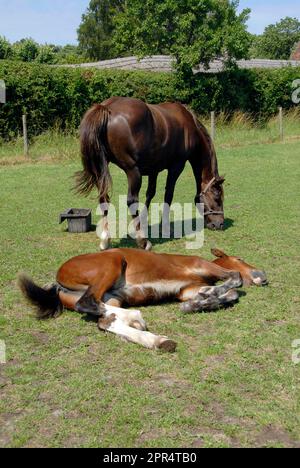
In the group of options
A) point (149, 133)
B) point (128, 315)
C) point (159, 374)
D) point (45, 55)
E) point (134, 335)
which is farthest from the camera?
point (45, 55)

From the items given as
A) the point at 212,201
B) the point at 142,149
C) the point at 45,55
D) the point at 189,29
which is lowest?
the point at 212,201

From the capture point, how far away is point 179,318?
4.53m

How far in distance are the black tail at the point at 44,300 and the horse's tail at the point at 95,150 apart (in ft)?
7.50

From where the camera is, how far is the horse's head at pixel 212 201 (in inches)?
316

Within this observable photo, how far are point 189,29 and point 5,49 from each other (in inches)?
698

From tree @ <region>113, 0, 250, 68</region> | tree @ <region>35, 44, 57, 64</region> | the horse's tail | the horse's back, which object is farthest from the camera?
tree @ <region>35, 44, 57, 64</region>

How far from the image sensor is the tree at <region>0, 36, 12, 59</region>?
35.8m

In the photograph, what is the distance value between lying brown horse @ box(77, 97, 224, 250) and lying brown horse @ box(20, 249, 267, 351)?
2.13 m

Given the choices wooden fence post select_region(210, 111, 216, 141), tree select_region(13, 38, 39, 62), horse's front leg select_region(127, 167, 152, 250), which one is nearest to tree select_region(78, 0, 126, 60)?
tree select_region(13, 38, 39, 62)

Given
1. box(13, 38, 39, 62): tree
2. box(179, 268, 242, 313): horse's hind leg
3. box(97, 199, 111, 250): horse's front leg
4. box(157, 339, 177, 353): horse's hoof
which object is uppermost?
box(13, 38, 39, 62): tree

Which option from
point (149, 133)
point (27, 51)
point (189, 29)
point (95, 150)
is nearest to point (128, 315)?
point (95, 150)

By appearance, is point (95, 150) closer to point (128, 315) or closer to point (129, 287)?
point (129, 287)

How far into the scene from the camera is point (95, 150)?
21.2ft

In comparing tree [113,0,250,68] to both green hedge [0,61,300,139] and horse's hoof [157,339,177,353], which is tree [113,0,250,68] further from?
horse's hoof [157,339,177,353]
